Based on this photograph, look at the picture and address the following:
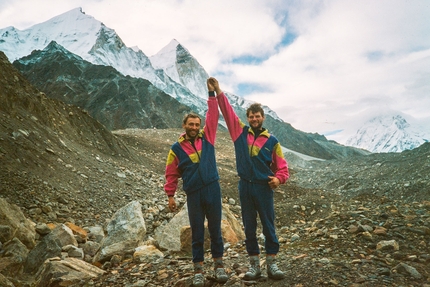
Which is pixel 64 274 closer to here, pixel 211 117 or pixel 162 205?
pixel 211 117

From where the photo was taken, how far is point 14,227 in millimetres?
5203

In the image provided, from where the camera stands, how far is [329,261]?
374 cm

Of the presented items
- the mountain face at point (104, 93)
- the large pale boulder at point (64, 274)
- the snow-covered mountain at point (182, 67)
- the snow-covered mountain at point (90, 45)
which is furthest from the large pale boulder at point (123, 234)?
the snow-covered mountain at point (182, 67)

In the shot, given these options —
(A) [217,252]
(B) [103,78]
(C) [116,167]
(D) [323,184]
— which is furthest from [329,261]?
(B) [103,78]

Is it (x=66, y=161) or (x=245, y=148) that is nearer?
(x=245, y=148)

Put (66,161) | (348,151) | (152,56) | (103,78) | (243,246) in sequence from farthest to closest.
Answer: (152,56) < (348,151) < (103,78) < (66,161) < (243,246)

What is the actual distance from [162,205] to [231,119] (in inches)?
236

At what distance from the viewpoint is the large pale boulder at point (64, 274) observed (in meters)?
3.86

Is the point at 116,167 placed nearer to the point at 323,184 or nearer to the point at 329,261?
the point at 329,261

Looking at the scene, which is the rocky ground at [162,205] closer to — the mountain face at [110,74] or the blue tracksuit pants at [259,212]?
the blue tracksuit pants at [259,212]

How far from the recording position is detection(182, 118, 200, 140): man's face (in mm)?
3701

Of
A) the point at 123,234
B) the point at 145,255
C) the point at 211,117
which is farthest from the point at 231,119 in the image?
the point at 123,234

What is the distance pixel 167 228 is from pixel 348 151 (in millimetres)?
143843

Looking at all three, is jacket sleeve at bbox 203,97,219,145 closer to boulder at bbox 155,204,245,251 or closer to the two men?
the two men
